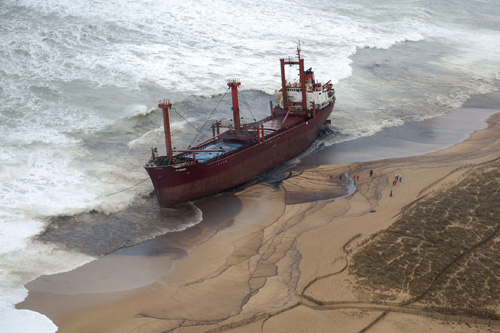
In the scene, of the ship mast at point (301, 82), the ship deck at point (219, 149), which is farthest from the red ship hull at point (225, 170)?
the ship mast at point (301, 82)

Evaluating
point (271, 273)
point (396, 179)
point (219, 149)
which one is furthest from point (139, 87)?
point (271, 273)

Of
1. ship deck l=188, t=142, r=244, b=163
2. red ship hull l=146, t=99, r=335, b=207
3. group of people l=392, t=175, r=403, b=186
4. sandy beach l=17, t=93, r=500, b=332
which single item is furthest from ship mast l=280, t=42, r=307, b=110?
group of people l=392, t=175, r=403, b=186

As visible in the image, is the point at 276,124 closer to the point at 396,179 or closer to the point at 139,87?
the point at 396,179

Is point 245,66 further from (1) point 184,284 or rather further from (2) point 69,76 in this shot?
(1) point 184,284

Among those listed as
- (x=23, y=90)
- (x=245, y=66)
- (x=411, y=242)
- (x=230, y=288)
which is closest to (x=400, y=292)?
(x=411, y=242)

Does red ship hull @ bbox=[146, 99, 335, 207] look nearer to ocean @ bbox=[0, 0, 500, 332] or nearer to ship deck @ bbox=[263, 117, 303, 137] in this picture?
ship deck @ bbox=[263, 117, 303, 137]

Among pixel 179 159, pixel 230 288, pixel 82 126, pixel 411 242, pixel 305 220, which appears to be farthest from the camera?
pixel 82 126
